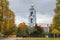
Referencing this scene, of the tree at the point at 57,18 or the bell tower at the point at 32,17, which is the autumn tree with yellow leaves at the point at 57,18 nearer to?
the tree at the point at 57,18

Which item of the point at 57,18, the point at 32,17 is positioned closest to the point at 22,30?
the point at 32,17

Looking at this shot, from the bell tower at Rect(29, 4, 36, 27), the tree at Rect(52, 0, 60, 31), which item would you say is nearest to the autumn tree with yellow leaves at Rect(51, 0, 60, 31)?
the tree at Rect(52, 0, 60, 31)

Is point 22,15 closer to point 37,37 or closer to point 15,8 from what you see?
point 15,8

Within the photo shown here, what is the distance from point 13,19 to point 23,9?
42 centimetres

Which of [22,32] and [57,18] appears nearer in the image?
[22,32]

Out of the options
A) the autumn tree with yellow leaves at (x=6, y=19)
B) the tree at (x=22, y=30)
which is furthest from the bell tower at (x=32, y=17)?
the autumn tree with yellow leaves at (x=6, y=19)

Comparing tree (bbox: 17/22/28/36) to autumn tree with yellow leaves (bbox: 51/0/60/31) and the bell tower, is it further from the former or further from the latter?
autumn tree with yellow leaves (bbox: 51/0/60/31)

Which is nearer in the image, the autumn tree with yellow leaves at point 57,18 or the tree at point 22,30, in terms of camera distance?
the tree at point 22,30

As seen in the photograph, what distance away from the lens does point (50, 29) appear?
3.91m

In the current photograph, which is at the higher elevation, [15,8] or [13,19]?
[15,8]

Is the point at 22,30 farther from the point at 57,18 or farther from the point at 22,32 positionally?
the point at 57,18

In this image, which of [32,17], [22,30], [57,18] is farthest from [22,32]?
[57,18]

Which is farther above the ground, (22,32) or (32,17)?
(32,17)

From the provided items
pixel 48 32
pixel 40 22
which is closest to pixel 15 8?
pixel 40 22
